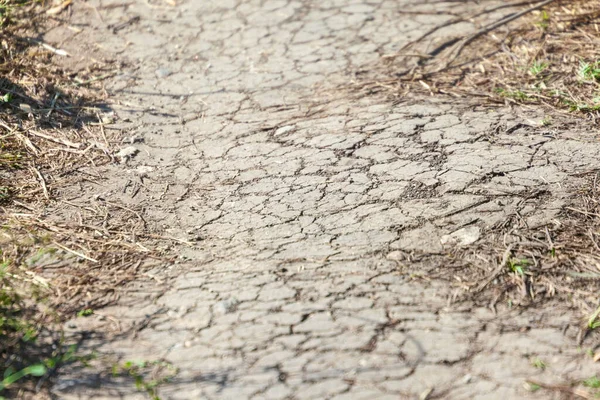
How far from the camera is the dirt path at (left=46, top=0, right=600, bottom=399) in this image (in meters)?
2.63

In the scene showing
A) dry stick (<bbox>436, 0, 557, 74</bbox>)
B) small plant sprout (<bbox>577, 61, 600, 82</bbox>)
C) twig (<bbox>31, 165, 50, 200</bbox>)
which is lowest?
small plant sprout (<bbox>577, 61, 600, 82</bbox>)

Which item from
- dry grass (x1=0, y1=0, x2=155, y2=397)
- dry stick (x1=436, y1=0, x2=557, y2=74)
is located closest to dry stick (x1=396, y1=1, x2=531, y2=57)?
dry stick (x1=436, y1=0, x2=557, y2=74)

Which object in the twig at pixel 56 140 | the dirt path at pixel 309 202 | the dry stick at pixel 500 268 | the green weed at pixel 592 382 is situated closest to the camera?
the green weed at pixel 592 382

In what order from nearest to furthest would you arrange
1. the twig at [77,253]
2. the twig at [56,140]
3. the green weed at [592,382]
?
1. the green weed at [592,382]
2. the twig at [77,253]
3. the twig at [56,140]

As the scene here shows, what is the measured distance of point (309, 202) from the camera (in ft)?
11.9

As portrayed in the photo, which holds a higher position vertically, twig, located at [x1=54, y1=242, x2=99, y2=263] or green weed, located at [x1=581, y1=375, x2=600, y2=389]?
twig, located at [x1=54, y1=242, x2=99, y2=263]

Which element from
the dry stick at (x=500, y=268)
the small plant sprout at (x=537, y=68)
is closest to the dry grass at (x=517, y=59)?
the small plant sprout at (x=537, y=68)

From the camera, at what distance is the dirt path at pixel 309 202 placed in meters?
2.63

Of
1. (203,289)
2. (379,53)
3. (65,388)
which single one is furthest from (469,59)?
(65,388)

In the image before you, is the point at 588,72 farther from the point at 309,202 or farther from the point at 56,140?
the point at 56,140

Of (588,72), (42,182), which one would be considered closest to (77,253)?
(42,182)

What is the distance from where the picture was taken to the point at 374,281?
301 cm

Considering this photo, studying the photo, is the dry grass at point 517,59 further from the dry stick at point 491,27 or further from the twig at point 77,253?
the twig at point 77,253

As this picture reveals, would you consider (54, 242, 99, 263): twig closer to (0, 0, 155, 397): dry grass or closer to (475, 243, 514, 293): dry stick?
(0, 0, 155, 397): dry grass
